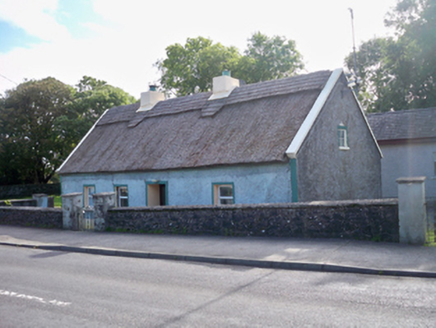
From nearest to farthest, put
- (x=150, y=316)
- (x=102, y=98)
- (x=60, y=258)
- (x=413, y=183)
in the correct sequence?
1. (x=150, y=316)
2. (x=413, y=183)
3. (x=60, y=258)
4. (x=102, y=98)

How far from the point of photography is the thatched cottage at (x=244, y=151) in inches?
623

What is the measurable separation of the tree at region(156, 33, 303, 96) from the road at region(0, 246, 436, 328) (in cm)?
3356

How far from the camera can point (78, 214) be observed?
16.8 m

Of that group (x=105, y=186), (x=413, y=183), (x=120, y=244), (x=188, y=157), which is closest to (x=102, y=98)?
(x=105, y=186)

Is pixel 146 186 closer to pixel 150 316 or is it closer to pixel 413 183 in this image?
pixel 413 183

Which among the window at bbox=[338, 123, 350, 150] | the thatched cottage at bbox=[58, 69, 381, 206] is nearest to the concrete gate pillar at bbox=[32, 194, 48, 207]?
the thatched cottage at bbox=[58, 69, 381, 206]

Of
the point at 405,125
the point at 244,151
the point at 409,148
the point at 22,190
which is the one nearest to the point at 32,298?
the point at 244,151

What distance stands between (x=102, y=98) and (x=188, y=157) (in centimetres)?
2644

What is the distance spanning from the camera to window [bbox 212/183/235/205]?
1705 centimetres

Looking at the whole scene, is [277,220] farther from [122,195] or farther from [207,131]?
[122,195]

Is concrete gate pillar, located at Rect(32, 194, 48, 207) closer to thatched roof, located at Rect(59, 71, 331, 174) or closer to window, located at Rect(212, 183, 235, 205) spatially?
thatched roof, located at Rect(59, 71, 331, 174)

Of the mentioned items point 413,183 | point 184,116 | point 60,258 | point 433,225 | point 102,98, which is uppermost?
point 102,98

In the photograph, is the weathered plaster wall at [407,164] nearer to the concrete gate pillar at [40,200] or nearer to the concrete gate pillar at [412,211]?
the concrete gate pillar at [412,211]

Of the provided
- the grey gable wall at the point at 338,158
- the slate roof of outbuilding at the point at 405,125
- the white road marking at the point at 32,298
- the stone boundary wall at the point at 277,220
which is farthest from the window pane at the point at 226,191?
the slate roof of outbuilding at the point at 405,125
